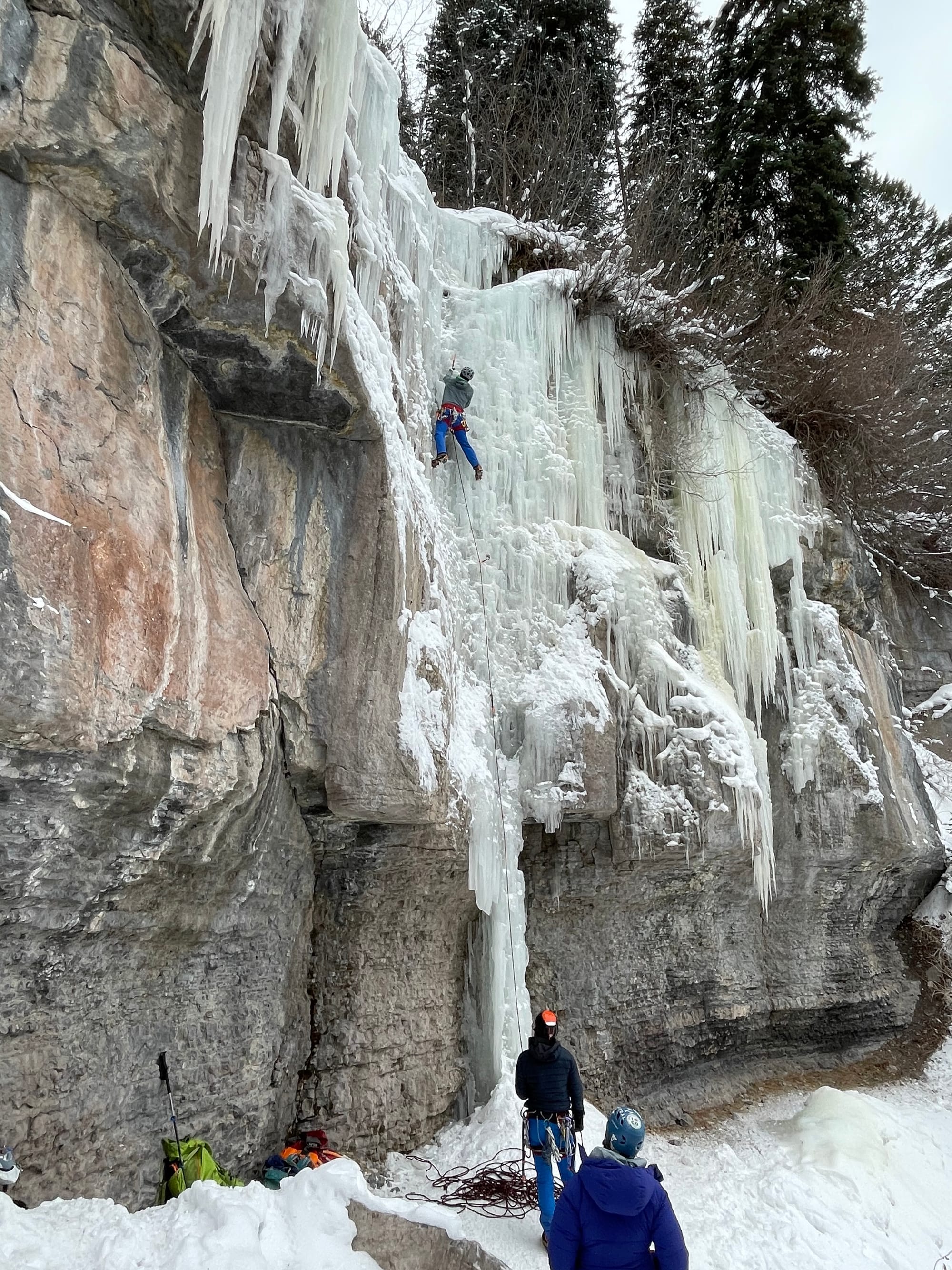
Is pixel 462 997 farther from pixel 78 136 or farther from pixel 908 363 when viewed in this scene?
pixel 908 363

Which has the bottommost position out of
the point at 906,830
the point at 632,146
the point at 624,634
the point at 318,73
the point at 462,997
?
the point at 462,997

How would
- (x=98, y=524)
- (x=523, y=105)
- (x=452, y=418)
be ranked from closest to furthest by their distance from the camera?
1. (x=98, y=524)
2. (x=452, y=418)
3. (x=523, y=105)

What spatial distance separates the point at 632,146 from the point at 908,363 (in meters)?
5.94

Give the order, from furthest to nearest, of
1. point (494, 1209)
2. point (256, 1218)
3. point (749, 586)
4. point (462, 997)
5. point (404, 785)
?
point (749, 586)
point (462, 997)
point (404, 785)
point (494, 1209)
point (256, 1218)

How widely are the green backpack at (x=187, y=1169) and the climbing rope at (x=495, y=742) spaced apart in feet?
9.32

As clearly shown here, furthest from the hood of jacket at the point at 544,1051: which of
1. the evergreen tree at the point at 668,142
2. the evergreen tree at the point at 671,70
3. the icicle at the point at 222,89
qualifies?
the evergreen tree at the point at 671,70

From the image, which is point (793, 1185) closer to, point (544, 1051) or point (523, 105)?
point (544, 1051)

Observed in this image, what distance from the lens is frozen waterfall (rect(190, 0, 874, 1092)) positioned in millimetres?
5137

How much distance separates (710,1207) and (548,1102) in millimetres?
2039

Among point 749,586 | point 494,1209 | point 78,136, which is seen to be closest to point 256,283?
point 78,136

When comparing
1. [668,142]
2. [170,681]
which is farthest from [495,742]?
[668,142]

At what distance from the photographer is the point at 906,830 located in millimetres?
10539

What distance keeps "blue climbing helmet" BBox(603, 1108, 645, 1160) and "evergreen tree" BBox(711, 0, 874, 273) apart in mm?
13940

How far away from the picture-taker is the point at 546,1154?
4727 millimetres
